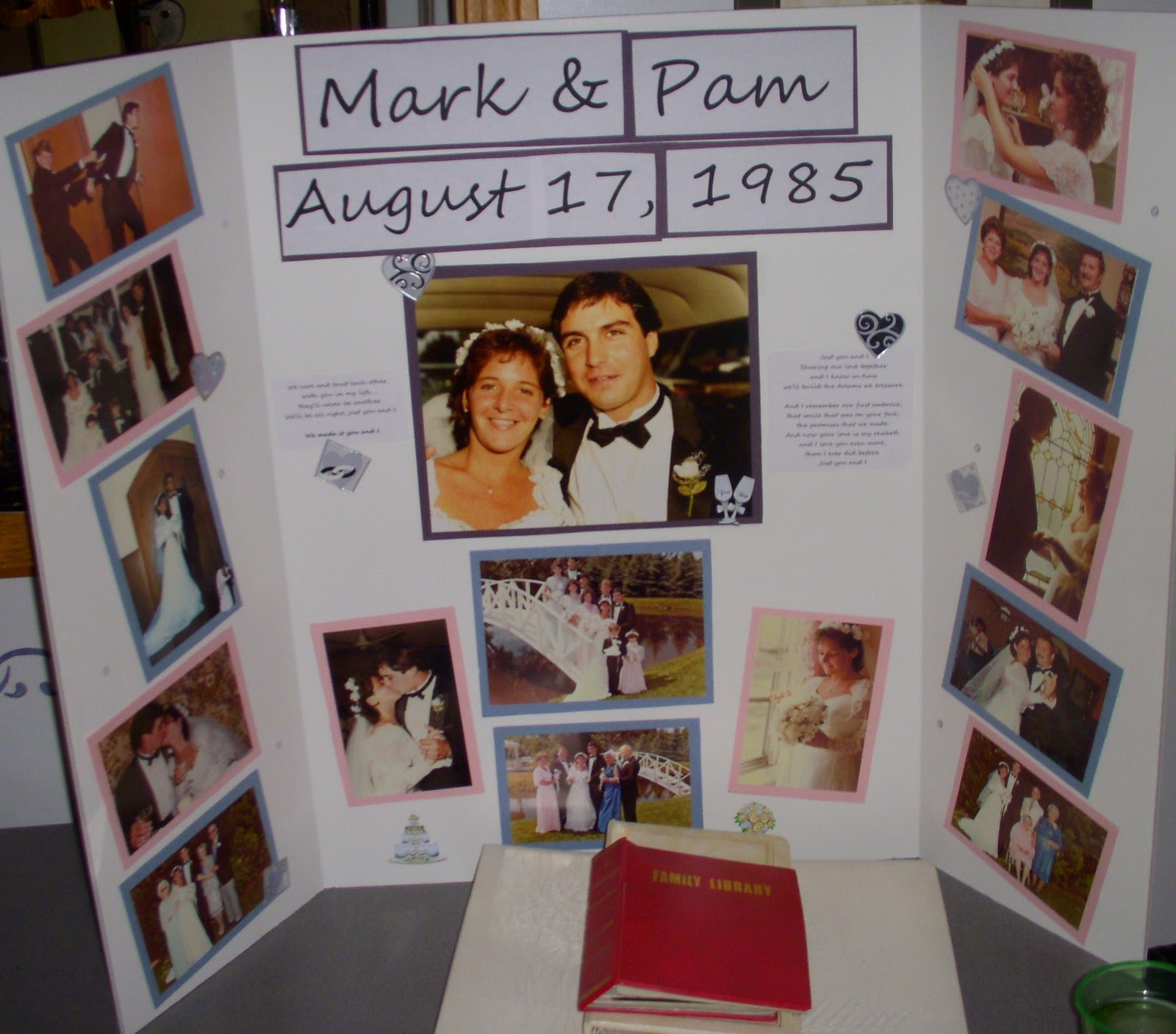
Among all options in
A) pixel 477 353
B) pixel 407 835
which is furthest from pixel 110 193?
pixel 407 835

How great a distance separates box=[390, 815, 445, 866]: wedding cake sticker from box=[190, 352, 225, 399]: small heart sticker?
0.41 metres

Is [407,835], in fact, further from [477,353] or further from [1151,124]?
[1151,124]

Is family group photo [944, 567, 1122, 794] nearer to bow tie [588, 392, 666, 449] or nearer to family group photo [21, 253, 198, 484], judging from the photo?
bow tie [588, 392, 666, 449]

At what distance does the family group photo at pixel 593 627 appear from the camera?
886 millimetres

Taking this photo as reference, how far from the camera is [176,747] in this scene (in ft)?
2.57

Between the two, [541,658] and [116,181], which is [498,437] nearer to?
[541,658]

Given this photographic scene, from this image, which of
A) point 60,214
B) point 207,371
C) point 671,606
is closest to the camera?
point 60,214

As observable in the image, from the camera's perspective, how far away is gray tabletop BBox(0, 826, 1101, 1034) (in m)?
0.79

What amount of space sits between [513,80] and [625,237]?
0.46 ft

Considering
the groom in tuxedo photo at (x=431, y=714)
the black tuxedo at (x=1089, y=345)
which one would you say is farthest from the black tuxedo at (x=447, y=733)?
the black tuxedo at (x=1089, y=345)

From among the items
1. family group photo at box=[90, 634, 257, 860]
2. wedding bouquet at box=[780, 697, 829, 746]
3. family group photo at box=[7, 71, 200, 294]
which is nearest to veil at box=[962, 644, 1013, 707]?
wedding bouquet at box=[780, 697, 829, 746]

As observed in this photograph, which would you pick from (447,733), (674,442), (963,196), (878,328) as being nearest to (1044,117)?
(963,196)

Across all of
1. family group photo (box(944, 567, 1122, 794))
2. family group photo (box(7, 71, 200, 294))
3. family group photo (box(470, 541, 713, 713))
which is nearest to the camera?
family group photo (box(7, 71, 200, 294))

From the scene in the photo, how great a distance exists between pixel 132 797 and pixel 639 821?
420 millimetres
